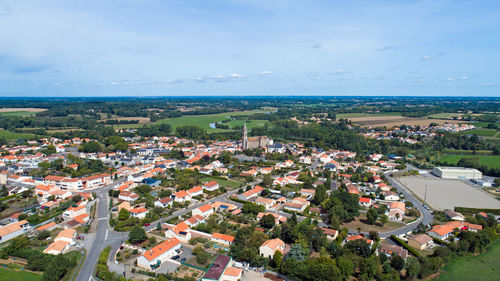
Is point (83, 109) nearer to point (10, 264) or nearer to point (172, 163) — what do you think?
point (172, 163)

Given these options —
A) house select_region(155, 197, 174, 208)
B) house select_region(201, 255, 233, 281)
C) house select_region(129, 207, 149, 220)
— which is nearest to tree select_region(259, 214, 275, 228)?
house select_region(201, 255, 233, 281)

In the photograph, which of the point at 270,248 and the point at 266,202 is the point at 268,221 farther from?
the point at 266,202

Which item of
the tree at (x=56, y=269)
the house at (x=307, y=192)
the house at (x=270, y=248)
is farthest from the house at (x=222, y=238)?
the house at (x=307, y=192)

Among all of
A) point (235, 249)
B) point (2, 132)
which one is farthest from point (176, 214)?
point (2, 132)

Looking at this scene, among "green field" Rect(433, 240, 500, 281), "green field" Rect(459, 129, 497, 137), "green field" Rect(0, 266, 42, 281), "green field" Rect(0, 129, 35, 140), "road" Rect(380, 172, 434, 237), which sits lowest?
"green field" Rect(433, 240, 500, 281)

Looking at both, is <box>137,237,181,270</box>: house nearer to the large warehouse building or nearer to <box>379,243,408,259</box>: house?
<box>379,243,408,259</box>: house

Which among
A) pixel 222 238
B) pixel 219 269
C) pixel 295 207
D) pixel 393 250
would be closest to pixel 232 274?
pixel 219 269

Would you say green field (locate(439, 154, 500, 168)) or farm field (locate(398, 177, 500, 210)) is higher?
green field (locate(439, 154, 500, 168))
